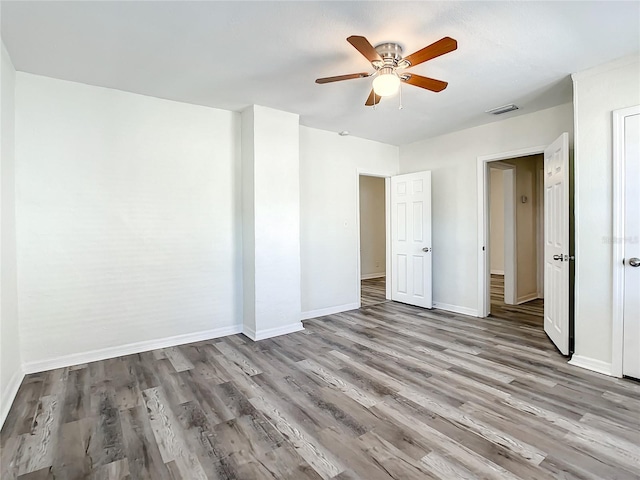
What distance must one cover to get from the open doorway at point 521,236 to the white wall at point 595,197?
2.02m

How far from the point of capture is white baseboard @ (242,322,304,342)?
3816 mm

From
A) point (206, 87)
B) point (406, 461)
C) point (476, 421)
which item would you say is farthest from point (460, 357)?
point (206, 87)

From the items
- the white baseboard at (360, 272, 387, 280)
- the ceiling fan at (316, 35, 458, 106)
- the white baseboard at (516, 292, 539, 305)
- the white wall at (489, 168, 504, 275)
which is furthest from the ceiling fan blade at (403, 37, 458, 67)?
the white wall at (489, 168, 504, 275)

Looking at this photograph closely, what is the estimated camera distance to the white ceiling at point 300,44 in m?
2.10

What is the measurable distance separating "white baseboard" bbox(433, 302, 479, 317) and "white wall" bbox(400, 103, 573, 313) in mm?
14

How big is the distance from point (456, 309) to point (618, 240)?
7.94 feet

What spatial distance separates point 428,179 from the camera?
5.04 metres

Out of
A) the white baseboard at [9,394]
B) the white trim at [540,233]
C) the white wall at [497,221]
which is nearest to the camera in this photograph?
the white baseboard at [9,394]

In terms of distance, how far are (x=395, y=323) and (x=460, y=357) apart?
122 centimetres

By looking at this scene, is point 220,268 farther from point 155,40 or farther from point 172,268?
point 155,40

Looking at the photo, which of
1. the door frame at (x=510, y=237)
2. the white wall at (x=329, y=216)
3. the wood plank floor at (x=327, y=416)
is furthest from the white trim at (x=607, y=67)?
the white wall at (x=329, y=216)

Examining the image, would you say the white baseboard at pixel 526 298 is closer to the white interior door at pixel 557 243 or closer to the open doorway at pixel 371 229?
the white interior door at pixel 557 243

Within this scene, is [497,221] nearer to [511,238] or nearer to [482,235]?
[511,238]

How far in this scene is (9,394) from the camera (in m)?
2.44
